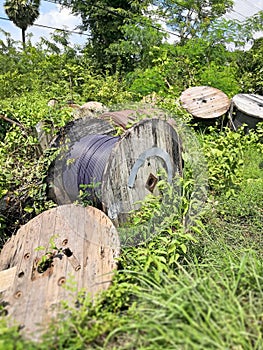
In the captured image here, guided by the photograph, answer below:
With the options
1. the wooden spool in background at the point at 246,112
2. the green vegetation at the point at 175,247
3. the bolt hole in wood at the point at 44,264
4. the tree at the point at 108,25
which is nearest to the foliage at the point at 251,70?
the green vegetation at the point at 175,247

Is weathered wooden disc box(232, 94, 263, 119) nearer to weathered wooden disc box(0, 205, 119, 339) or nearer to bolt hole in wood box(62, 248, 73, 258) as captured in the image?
weathered wooden disc box(0, 205, 119, 339)

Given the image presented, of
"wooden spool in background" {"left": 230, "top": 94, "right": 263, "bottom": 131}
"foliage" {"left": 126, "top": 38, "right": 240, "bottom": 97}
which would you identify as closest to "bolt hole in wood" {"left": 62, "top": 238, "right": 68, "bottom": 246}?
"wooden spool in background" {"left": 230, "top": 94, "right": 263, "bottom": 131}

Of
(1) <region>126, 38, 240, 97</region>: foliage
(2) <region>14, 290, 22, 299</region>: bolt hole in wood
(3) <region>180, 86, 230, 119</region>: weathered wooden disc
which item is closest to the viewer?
(2) <region>14, 290, 22, 299</region>: bolt hole in wood

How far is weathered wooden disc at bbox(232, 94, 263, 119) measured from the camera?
6.67 m

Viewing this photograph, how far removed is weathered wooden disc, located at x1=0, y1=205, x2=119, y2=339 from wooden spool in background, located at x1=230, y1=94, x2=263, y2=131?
4566 mm

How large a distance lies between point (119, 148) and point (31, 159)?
1.12m

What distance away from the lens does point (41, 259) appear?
2596mm

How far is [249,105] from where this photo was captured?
6914mm

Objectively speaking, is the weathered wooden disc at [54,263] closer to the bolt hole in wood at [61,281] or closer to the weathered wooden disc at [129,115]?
the bolt hole in wood at [61,281]

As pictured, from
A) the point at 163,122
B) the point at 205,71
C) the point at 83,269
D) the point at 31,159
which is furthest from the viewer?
the point at 205,71

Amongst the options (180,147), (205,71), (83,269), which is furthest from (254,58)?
(83,269)

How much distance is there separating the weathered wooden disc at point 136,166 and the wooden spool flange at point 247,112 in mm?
3365

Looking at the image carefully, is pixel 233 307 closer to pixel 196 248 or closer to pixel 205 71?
pixel 196 248

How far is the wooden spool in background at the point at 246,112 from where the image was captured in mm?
6668
